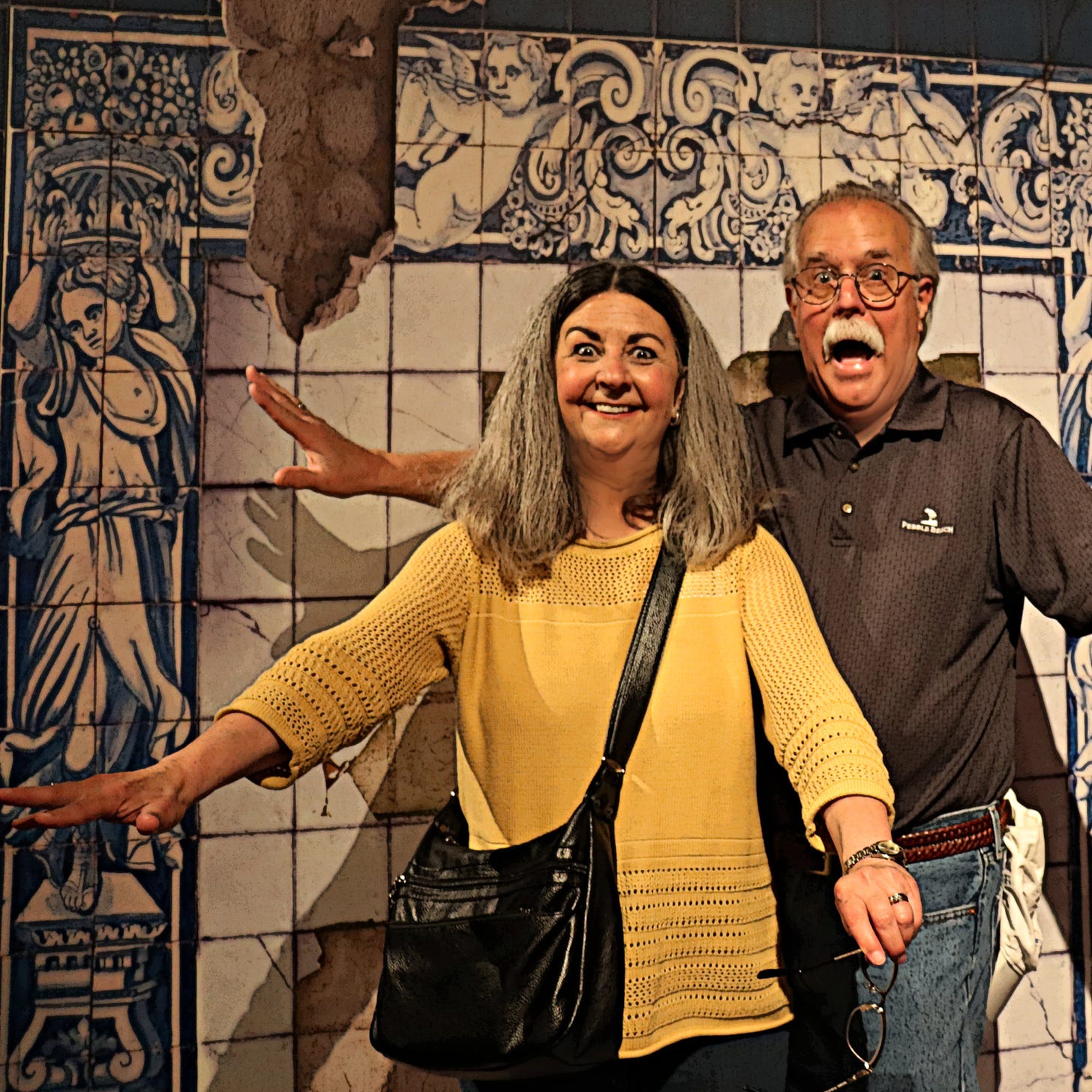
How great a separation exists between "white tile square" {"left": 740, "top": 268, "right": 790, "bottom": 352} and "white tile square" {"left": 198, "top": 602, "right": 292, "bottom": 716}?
3.32 feet

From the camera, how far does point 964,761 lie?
5.09ft

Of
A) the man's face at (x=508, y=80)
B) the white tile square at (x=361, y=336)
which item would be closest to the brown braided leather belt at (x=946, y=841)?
the white tile square at (x=361, y=336)

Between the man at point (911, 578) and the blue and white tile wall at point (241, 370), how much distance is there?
0.36 metres

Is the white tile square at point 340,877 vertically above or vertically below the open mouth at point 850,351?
below

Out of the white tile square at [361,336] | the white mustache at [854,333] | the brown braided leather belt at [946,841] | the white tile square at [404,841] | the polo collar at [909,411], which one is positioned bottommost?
the white tile square at [404,841]

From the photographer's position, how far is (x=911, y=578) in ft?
5.08

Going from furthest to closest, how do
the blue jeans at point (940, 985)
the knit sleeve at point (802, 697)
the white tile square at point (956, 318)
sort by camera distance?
the white tile square at point (956, 318), the blue jeans at point (940, 985), the knit sleeve at point (802, 697)

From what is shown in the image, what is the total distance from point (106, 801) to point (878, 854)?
79 centimetres

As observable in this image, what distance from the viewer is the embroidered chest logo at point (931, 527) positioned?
61.4 inches

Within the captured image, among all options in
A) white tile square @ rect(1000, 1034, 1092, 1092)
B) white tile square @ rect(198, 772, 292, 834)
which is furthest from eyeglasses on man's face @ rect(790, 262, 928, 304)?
white tile square @ rect(1000, 1034, 1092, 1092)

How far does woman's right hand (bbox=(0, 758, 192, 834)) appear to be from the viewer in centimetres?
106

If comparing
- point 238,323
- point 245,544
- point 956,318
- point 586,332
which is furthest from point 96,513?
point 956,318

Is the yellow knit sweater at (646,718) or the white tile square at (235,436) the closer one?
the yellow knit sweater at (646,718)

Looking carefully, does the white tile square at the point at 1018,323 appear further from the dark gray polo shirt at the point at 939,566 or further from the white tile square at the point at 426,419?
the white tile square at the point at 426,419
